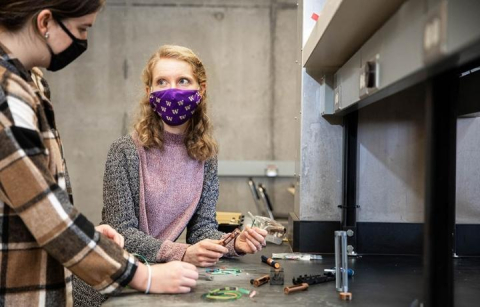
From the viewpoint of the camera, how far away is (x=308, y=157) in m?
1.79

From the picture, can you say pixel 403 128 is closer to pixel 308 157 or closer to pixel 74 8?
pixel 308 157

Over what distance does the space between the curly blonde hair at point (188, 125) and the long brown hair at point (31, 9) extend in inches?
26.4

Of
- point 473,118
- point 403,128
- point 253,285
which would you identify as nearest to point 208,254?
point 253,285

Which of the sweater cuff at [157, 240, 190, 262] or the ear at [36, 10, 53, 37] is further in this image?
the sweater cuff at [157, 240, 190, 262]

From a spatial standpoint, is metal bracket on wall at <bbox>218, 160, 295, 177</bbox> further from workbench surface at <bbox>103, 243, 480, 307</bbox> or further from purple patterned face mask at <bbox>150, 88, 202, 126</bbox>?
purple patterned face mask at <bbox>150, 88, 202, 126</bbox>

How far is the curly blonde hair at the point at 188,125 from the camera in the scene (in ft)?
5.13

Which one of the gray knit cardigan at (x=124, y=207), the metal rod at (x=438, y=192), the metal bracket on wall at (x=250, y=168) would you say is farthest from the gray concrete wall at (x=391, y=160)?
the metal bracket on wall at (x=250, y=168)

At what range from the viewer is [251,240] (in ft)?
4.70

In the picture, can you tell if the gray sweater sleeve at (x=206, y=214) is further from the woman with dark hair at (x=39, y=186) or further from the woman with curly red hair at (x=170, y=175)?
the woman with dark hair at (x=39, y=186)

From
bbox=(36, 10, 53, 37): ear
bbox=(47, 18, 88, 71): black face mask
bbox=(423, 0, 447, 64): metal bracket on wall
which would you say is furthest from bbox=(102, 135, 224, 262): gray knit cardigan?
bbox=(423, 0, 447, 64): metal bracket on wall

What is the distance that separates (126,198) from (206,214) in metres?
0.29

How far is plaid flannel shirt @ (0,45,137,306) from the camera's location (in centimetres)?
81

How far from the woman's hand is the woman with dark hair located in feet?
1.29

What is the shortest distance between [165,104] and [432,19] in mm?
967
